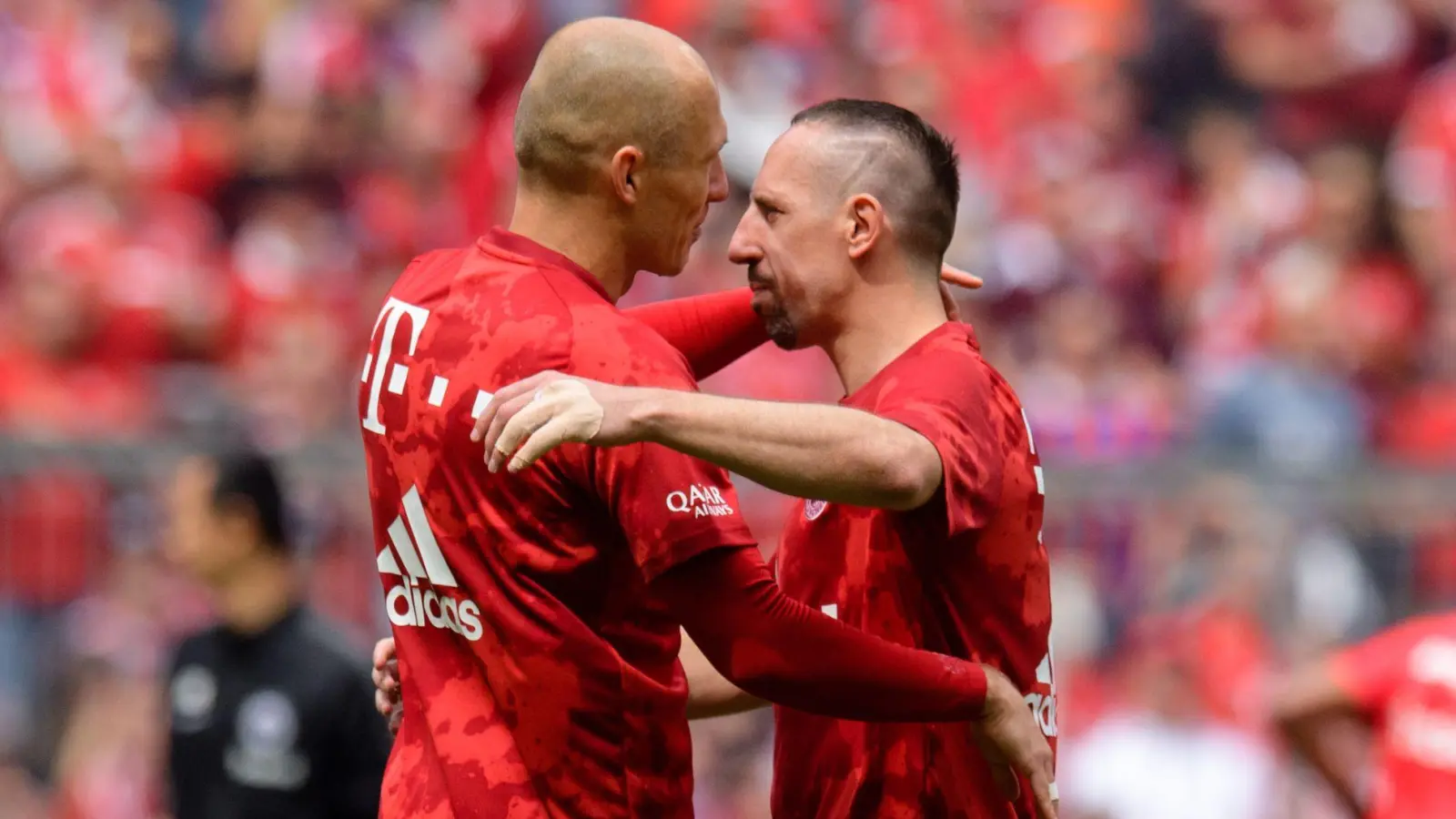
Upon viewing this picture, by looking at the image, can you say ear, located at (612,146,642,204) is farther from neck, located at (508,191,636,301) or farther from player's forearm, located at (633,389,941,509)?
player's forearm, located at (633,389,941,509)

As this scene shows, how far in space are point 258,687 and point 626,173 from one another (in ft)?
10.3

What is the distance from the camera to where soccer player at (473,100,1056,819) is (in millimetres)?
3748

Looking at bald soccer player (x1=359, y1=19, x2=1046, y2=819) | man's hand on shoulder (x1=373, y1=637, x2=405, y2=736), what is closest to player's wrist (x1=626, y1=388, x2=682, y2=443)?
bald soccer player (x1=359, y1=19, x2=1046, y2=819)

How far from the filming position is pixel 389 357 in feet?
12.8

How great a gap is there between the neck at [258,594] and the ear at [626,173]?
3110 mm

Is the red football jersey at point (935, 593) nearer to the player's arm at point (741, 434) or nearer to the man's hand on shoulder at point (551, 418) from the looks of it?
the player's arm at point (741, 434)

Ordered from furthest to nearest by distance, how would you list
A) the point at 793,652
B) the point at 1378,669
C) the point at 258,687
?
the point at 258,687
the point at 1378,669
the point at 793,652

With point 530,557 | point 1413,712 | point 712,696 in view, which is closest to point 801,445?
point 530,557

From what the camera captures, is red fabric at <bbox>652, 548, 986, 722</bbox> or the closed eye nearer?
red fabric at <bbox>652, 548, 986, 722</bbox>

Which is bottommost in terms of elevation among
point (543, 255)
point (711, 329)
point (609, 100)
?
point (711, 329)

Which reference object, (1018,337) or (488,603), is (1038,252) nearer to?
(1018,337)

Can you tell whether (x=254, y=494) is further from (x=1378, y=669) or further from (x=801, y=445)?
(x=801, y=445)

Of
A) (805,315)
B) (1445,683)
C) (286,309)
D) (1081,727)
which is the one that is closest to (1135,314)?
(1081,727)

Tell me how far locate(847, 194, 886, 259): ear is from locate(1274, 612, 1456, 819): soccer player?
1.76m
